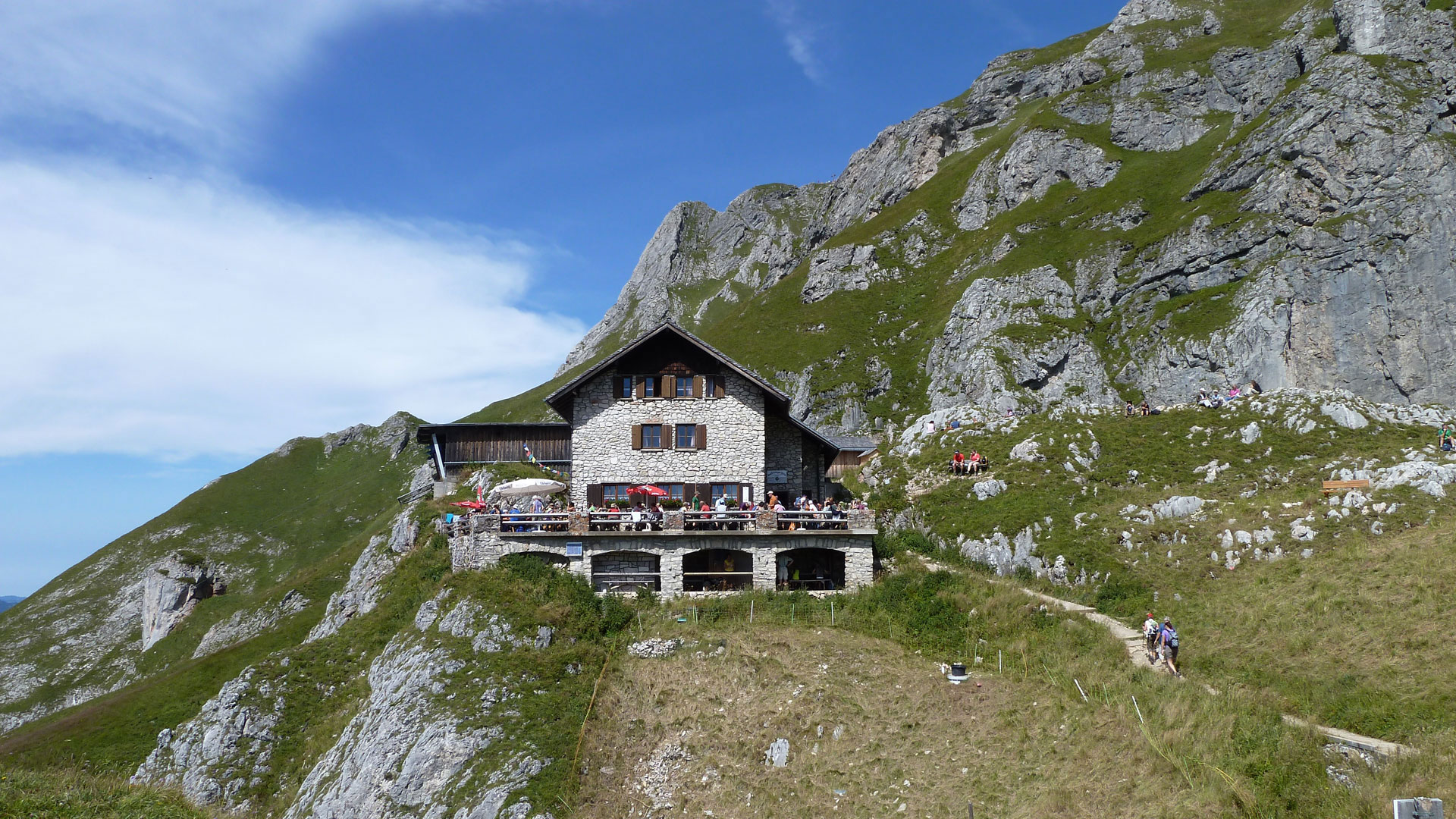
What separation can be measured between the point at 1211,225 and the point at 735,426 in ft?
234

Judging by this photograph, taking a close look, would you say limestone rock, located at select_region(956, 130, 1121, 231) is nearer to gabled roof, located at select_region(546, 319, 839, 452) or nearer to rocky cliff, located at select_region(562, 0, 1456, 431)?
rocky cliff, located at select_region(562, 0, 1456, 431)

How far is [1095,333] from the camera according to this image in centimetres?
8538

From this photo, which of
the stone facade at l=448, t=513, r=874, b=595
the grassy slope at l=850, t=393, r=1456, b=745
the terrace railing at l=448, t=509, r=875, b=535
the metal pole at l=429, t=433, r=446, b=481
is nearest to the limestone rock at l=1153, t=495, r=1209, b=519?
the grassy slope at l=850, t=393, r=1456, b=745

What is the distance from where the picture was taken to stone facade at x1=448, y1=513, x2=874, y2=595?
3094 cm

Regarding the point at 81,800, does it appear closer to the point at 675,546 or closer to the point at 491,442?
the point at 675,546

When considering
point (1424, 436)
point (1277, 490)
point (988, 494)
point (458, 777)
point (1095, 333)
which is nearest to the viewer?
point (458, 777)

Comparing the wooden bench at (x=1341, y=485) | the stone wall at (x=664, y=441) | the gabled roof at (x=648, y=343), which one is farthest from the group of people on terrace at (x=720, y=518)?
the wooden bench at (x=1341, y=485)

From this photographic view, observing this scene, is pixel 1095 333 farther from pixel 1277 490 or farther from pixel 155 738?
pixel 155 738

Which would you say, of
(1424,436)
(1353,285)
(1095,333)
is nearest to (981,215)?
(1095,333)

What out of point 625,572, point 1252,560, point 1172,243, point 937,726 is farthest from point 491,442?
point 1172,243

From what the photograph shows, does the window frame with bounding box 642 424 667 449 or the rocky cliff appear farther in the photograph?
the rocky cliff

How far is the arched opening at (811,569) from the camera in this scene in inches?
1257

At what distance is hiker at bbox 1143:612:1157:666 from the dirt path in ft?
0.52

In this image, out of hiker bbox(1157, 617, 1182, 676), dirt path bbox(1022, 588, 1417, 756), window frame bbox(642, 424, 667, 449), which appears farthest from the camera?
window frame bbox(642, 424, 667, 449)
